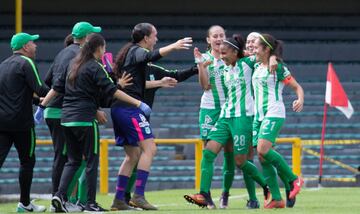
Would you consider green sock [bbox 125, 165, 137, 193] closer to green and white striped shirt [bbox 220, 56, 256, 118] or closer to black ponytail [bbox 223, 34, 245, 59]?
green and white striped shirt [bbox 220, 56, 256, 118]

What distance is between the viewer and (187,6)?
99.6 ft

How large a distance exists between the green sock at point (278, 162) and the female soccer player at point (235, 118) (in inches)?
11.3

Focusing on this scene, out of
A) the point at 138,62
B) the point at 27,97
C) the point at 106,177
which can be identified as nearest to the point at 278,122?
the point at 138,62

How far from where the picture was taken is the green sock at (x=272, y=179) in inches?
520

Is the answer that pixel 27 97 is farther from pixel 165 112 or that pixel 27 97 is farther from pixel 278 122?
pixel 165 112

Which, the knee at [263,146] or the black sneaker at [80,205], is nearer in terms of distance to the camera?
the black sneaker at [80,205]

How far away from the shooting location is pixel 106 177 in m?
21.3

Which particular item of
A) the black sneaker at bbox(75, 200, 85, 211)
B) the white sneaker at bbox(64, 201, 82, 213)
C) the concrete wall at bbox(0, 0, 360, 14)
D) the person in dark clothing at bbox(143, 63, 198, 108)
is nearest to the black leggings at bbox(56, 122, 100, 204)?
the white sneaker at bbox(64, 201, 82, 213)

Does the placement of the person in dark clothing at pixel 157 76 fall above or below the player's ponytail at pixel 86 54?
below

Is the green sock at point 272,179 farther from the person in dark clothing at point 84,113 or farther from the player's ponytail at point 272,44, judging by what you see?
the person in dark clothing at point 84,113

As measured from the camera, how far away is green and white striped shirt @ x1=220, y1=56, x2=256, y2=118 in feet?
44.2

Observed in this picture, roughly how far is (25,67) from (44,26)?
54.6ft

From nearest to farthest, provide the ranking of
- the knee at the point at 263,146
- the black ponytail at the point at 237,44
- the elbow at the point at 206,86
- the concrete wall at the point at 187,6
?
1. the knee at the point at 263,146
2. the black ponytail at the point at 237,44
3. the elbow at the point at 206,86
4. the concrete wall at the point at 187,6

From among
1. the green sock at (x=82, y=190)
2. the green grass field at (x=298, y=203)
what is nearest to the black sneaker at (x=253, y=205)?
the green grass field at (x=298, y=203)
